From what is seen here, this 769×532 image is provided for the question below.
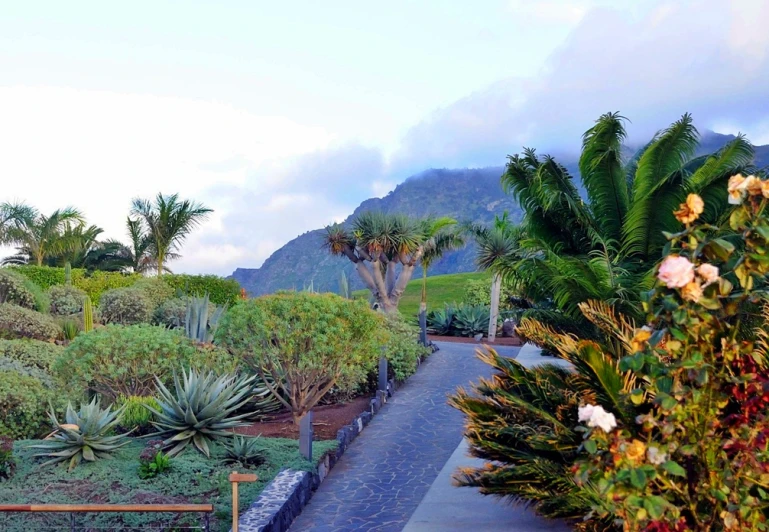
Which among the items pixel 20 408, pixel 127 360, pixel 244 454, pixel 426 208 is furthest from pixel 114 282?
pixel 426 208

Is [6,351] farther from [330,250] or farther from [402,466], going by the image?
[330,250]

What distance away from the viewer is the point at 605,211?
36.6 feet

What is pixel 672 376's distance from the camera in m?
4.05

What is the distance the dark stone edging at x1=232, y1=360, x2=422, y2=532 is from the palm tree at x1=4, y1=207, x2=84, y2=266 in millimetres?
25548

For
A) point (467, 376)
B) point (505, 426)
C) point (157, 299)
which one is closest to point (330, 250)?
point (157, 299)

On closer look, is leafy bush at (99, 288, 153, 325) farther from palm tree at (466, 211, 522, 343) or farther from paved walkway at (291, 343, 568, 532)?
paved walkway at (291, 343, 568, 532)

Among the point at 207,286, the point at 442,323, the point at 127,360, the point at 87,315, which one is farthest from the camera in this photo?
the point at 442,323

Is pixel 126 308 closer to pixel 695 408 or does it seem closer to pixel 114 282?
pixel 114 282

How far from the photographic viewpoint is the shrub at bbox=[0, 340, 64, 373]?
16.1 metres

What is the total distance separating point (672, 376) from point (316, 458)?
289 inches

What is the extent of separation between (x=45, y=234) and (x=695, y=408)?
33109 mm

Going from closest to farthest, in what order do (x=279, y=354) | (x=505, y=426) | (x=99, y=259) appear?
(x=505, y=426) → (x=279, y=354) → (x=99, y=259)

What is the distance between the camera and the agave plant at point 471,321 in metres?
29.4

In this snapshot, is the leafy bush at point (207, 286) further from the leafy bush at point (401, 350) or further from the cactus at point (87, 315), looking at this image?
the leafy bush at point (401, 350)
